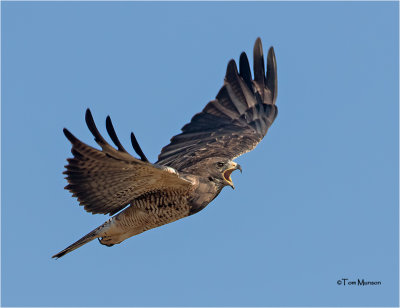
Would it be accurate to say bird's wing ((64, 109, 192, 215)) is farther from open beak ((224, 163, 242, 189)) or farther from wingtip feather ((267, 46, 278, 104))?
wingtip feather ((267, 46, 278, 104))

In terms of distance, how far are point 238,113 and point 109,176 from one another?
3990mm

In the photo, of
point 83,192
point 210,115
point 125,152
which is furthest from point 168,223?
point 210,115

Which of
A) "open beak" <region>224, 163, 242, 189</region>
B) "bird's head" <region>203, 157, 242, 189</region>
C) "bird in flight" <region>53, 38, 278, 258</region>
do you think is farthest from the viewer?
"open beak" <region>224, 163, 242, 189</region>

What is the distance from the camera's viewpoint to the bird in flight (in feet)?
27.0

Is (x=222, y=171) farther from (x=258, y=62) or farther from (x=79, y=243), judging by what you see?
(x=258, y=62)

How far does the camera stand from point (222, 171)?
379 inches

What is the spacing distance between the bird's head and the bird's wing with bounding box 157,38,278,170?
4.06 feet

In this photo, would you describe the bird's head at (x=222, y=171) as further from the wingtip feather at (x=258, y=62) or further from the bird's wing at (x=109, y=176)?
the wingtip feather at (x=258, y=62)

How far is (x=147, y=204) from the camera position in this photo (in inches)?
357

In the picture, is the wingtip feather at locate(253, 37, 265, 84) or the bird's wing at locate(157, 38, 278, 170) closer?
the bird's wing at locate(157, 38, 278, 170)

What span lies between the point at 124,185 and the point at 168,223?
102cm

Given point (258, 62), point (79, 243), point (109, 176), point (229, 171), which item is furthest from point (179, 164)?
point (258, 62)

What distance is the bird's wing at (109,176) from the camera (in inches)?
312

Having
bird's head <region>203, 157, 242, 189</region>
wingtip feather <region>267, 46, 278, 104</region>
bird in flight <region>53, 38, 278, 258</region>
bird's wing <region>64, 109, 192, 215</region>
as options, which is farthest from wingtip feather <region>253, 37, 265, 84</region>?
bird's wing <region>64, 109, 192, 215</region>
